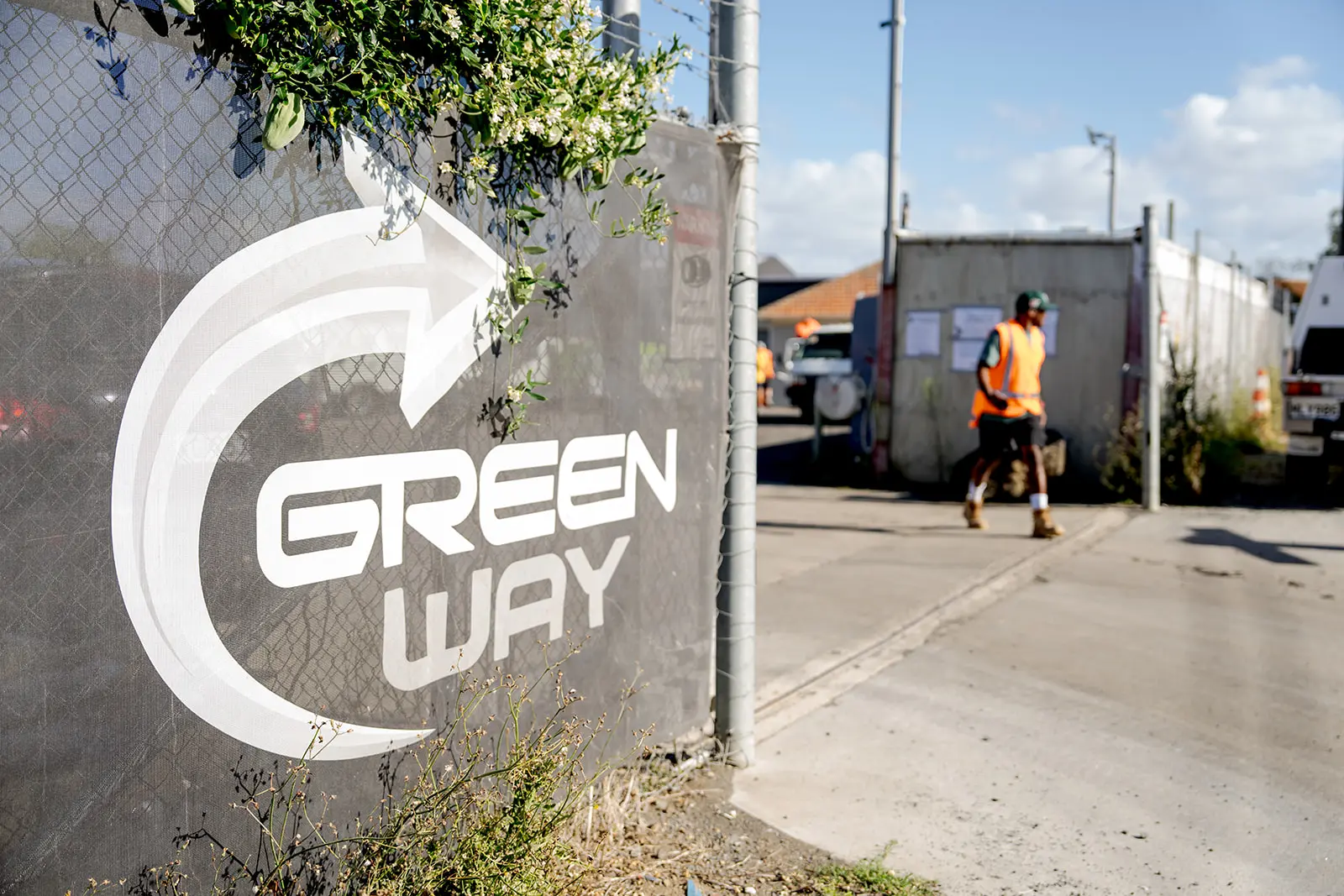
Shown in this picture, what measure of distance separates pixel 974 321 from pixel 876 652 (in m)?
7.38

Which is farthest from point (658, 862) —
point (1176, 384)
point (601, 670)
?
point (1176, 384)

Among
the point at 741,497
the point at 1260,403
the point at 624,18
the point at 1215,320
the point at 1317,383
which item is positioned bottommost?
the point at 741,497

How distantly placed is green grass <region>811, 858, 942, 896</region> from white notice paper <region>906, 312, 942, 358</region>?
9.90m

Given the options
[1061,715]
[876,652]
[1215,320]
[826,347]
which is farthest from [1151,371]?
[826,347]

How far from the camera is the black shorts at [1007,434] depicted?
965 cm

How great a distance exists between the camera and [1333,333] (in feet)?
41.0

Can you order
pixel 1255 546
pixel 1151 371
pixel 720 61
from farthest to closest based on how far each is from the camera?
pixel 1151 371 < pixel 1255 546 < pixel 720 61

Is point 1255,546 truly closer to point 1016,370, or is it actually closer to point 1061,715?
point 1016,370

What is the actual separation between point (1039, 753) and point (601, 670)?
1.89m

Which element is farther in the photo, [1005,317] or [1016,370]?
[1005,317]

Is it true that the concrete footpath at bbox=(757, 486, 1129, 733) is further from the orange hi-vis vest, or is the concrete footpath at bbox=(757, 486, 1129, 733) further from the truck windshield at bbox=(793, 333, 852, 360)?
the truck windshield at bbox=(793, 333, 852, 360)

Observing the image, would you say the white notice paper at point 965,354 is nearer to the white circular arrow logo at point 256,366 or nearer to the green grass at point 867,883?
the green grass at point 867,883

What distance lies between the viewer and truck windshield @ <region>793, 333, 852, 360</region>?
2673 cm

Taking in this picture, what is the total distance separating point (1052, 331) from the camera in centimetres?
1251
